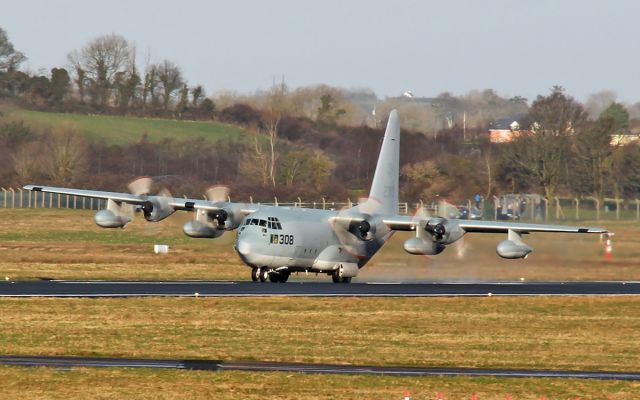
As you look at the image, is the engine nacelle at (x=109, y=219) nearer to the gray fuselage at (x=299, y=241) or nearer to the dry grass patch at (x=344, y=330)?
the gray fuselage at (x=299, y=241)

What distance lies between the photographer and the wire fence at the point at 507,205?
75000 millimetres

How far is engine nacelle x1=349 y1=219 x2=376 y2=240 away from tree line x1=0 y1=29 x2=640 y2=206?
1267 inches

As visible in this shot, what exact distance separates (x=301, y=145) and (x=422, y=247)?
59990mm

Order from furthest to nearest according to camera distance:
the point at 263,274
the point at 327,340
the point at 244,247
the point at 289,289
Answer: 1. the point at 263,274
2. the point at 244,247
3. the point at 289,289
4. the point at 327,340

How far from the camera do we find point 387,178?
56.2 meters

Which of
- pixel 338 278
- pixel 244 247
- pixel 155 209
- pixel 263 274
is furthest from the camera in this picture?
pixel 155 209

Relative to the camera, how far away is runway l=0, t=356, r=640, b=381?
85.8 ft

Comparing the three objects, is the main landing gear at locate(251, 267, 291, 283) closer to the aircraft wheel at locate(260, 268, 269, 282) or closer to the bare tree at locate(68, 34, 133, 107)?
the aircraft wheel at locate(260, 268, 269, 282)

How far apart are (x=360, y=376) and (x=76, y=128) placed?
85222mm

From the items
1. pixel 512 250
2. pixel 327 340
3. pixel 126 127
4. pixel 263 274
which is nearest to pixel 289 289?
pixel 263 274

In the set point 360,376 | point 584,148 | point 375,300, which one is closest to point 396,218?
point 375,300

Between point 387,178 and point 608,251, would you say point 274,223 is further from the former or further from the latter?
point 608,251

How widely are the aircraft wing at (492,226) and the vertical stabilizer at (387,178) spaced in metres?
2.11

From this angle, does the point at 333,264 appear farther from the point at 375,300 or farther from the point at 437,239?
the point at 375,300
